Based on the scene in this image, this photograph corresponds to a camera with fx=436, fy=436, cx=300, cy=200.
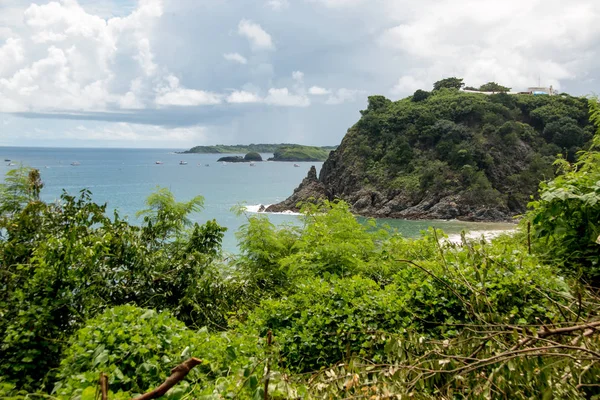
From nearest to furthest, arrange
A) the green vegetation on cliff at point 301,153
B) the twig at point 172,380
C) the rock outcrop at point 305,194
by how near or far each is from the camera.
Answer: the twig at point 172,380 → the rock outcrop at point 305,194 → the green vegetation on cliff at point 301,153

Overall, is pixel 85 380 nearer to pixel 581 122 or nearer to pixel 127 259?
pixel 127 259

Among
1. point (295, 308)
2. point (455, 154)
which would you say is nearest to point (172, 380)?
point (295, 308)

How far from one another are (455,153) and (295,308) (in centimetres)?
3969

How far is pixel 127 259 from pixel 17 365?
170 cm

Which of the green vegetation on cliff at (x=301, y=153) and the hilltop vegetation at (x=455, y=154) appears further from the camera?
the green vegetation on cliff at (x=301, y=153)

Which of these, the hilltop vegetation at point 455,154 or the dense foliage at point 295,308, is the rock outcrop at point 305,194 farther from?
the dense foliage at point 295,308

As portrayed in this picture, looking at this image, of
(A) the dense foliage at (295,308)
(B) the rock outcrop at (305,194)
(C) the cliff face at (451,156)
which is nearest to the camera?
(A) the dense foliage at (295,308)

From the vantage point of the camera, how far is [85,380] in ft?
6.46

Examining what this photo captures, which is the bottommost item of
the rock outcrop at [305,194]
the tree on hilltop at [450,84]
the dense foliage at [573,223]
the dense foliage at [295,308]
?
the rock outcrop at [305,194]

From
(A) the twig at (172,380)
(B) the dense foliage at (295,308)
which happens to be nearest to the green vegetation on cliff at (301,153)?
(B) the dense foliage at (295,308)

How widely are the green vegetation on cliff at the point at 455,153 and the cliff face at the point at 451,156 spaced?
3.5 inches

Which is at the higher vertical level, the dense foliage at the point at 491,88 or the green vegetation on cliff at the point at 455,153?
the dense foliage at the point at 491,88

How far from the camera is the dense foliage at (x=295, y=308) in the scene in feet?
6.45

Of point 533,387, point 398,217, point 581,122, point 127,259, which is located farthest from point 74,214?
Answer: point 581,122
